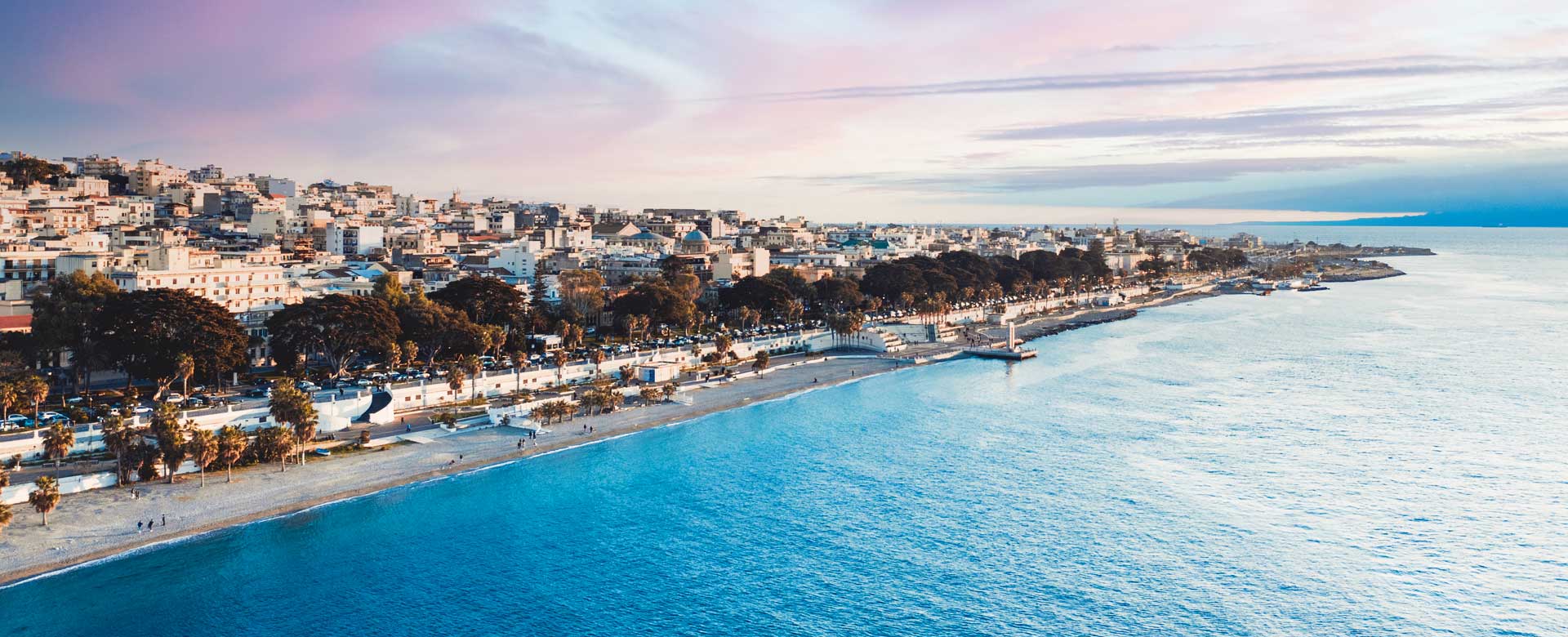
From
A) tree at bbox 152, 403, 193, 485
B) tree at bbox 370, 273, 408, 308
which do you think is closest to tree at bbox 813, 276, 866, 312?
tree at bbox 370, 273, 408, 308

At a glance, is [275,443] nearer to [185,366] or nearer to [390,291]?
[185,366]

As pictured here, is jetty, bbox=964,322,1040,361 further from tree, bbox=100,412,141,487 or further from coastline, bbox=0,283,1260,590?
tree, bbox=100,412,141,487

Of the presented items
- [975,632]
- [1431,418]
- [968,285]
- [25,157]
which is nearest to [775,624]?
[975,632]

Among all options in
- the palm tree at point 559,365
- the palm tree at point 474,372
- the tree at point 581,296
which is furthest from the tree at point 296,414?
the tree at point 581,296

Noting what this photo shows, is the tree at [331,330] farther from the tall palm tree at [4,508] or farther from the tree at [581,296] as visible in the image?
the tree at [581,296]

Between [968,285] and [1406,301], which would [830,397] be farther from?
[1406,301]

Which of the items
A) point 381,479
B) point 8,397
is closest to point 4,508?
point 8,397
